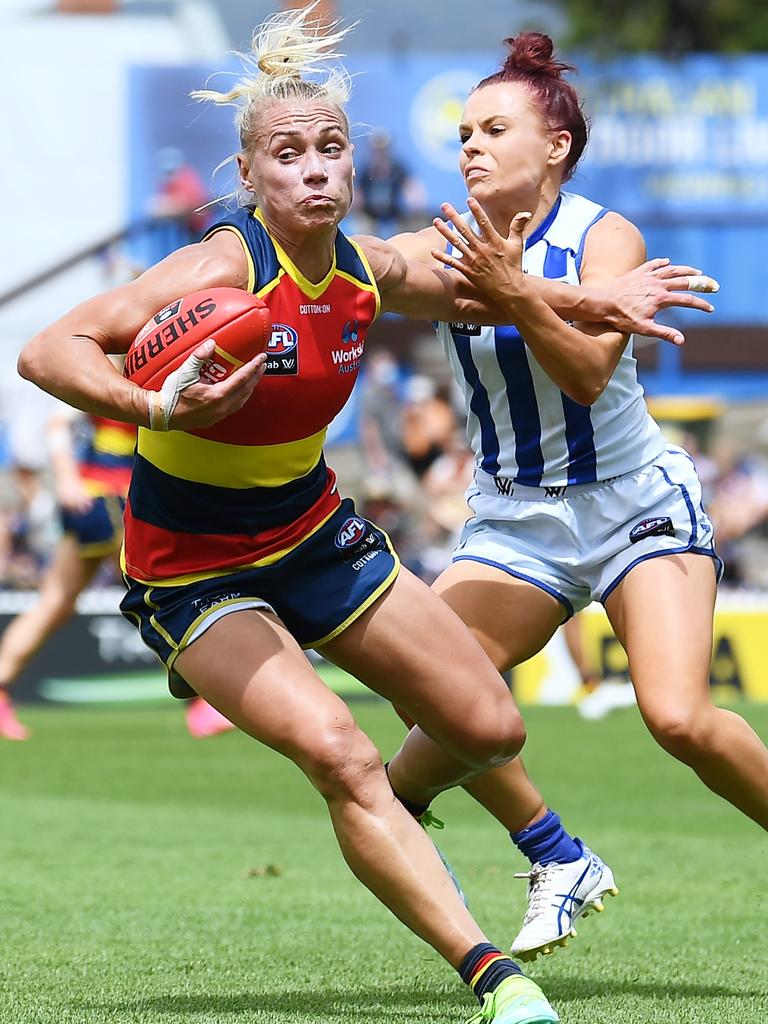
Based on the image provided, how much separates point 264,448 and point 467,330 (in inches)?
38.3

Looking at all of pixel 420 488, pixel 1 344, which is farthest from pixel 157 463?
pixel 1 344

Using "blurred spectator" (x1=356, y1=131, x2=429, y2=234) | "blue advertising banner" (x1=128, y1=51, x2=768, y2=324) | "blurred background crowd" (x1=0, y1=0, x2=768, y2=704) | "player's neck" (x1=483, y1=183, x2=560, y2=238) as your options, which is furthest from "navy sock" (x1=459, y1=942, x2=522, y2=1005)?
"blue advertising banner" (x1=128, y1=51, x2=768, y2=324)

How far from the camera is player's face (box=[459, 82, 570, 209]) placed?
4.92m

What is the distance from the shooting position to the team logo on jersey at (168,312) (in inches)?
157

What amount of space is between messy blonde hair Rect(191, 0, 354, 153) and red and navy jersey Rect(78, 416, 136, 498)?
6.00 meters

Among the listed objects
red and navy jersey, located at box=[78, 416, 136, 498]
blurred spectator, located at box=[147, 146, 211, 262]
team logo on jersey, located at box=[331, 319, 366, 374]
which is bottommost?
blurred spectator, located at box=[147, 146, 211, 262]

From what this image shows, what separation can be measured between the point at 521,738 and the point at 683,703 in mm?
452

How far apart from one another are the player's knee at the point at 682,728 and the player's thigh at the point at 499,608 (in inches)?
23.6

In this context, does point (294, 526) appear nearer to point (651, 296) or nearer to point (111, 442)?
point (651, 296)

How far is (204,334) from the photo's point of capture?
3.88 meters

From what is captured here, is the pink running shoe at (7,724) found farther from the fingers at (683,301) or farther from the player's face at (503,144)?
the fingers at (683,301)

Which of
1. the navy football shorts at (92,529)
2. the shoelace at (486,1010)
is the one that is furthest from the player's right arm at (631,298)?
the navy football shorts at (92,529)

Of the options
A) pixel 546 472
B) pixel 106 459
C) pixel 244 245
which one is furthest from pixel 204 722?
pixel 244 245

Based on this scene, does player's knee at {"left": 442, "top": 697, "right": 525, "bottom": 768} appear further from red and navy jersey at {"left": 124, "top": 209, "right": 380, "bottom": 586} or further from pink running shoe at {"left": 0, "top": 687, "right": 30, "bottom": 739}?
pink running shoe at {"left": 0, "top": 687, "right": 30, "bottom": 739}
